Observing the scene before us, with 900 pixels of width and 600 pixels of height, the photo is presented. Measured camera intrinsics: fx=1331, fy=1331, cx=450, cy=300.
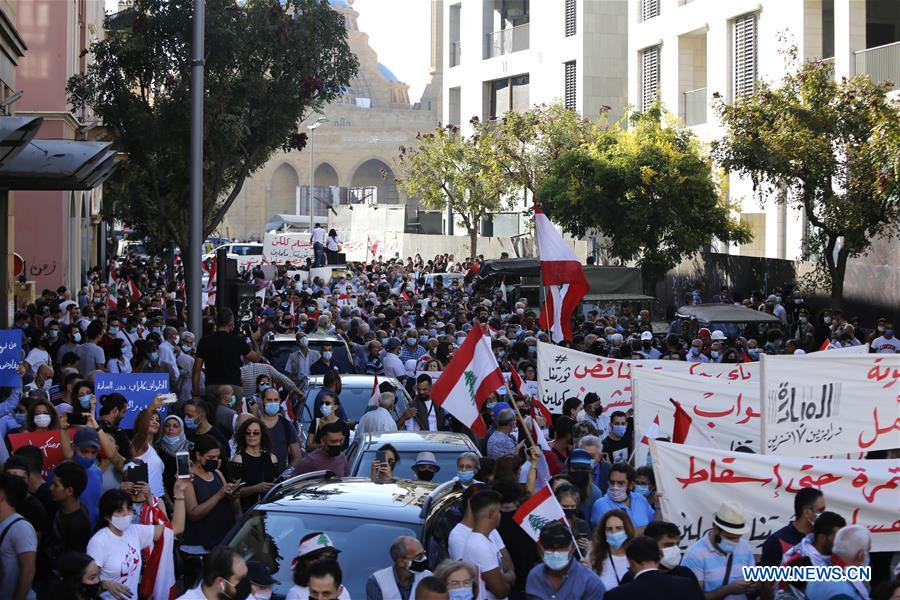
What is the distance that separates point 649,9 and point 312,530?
117 ft

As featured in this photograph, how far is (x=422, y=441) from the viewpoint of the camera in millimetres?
11219

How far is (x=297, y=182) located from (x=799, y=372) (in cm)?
9843

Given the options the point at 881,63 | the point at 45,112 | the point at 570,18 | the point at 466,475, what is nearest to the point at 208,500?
the point at 466,475

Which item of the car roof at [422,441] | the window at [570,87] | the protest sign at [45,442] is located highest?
the window at [570,87]

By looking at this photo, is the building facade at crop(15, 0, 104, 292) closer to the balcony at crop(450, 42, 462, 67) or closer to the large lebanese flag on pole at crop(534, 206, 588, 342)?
the large lebanese flag on pole at crop(534, 206, 588, 342)

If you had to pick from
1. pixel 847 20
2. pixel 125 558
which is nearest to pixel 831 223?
pixel 847 20

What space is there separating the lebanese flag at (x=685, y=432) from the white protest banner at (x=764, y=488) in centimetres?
230

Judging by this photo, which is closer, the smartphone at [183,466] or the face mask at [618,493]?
the smartphone at [183,466]

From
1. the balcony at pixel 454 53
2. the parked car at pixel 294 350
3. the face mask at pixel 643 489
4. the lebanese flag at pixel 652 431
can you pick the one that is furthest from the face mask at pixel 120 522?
the balcony at pixel 454 53

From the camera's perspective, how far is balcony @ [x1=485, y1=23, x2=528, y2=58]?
53.0 meters

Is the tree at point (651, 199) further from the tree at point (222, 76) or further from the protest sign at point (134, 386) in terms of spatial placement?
the protest sign at point (134, 386)

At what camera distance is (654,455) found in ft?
28.6

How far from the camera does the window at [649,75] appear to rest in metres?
41.4

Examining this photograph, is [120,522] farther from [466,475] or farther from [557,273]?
[557,273]
